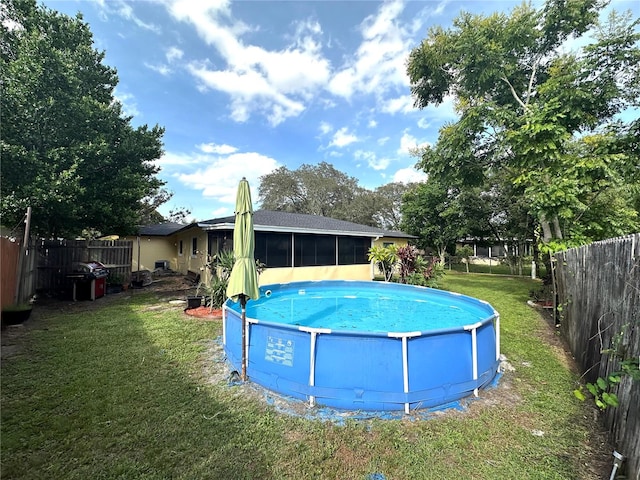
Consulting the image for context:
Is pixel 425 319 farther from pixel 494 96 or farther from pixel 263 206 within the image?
pixel 263 206

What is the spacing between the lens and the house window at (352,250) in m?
15.4

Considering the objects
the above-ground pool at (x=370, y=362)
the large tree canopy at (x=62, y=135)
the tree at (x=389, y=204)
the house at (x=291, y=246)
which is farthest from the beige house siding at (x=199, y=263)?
the tree at (x=389, y=204)

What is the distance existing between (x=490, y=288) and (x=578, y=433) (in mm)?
12909

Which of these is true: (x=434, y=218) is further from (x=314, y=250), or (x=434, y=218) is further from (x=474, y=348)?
(x=474, y=348)

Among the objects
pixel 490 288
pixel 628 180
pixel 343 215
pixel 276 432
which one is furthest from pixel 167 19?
pixel 343 215

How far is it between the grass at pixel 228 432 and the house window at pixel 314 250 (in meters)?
8.53

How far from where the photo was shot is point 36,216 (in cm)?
962

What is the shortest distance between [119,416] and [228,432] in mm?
1382

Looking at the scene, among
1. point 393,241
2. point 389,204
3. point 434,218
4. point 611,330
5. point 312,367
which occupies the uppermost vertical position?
point 389,204

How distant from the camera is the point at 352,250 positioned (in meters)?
15.9

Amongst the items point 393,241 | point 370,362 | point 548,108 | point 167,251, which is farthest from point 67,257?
point 393,241

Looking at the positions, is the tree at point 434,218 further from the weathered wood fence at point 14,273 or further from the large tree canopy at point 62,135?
the weathered wood fence at point 14,273

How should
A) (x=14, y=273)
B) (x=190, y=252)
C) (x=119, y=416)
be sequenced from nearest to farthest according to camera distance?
(x=119, y=416), (x=14, y=273), (x=190, y=252)

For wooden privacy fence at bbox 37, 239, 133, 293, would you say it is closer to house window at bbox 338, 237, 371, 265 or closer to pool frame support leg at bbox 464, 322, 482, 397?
house window at bbox 338, 237, 371, 265
